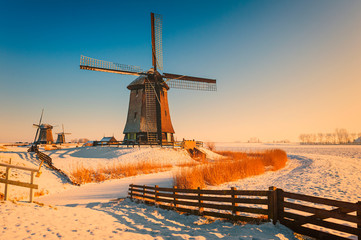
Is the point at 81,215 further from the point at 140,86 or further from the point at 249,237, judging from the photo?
the point at 140,86

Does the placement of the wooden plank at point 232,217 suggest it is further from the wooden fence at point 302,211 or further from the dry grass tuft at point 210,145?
the dry grass tuft at point 210,145

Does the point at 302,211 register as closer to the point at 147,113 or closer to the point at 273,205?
the point at 273,205

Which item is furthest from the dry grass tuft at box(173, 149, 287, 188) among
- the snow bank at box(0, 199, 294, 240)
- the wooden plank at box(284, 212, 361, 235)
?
the wooden plank at box(284, 212, 361, 235)

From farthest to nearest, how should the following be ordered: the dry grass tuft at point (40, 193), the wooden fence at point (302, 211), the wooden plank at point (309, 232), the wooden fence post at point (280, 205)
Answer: the dry grass tuft at point (40, 193) < the wooden fence post at point (280, 205) < the wooden plank at point (309, 232) < the wooden fence at point (302, 211)

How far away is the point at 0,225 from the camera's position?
17.2 ft

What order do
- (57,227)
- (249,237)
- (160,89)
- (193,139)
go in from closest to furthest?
1. (249,237)
2. (57,227)
3. (160,89)
4. (193,139)

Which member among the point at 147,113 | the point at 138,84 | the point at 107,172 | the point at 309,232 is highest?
the point at 138,84

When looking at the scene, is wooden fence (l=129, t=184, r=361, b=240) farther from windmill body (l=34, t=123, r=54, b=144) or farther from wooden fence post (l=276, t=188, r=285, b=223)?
windmill body (l=34, t=123, r=54, b=144)

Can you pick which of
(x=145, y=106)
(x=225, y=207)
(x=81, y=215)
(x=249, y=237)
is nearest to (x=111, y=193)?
(x=81, y=215)

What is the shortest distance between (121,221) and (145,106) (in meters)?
21.9

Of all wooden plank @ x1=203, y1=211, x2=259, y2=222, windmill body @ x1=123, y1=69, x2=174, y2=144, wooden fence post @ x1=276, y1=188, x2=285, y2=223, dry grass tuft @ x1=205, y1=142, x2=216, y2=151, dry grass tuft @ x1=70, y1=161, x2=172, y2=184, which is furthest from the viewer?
dry grass tuft @ x1=205, y1=142, x2=216, y2=151

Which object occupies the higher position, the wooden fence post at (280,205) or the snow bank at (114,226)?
the wooden fence post at (280,205)

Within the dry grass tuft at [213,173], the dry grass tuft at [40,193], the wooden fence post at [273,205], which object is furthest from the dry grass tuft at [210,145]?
the wooden fence post at [273,205]

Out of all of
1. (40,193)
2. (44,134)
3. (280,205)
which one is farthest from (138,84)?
(44,134)
